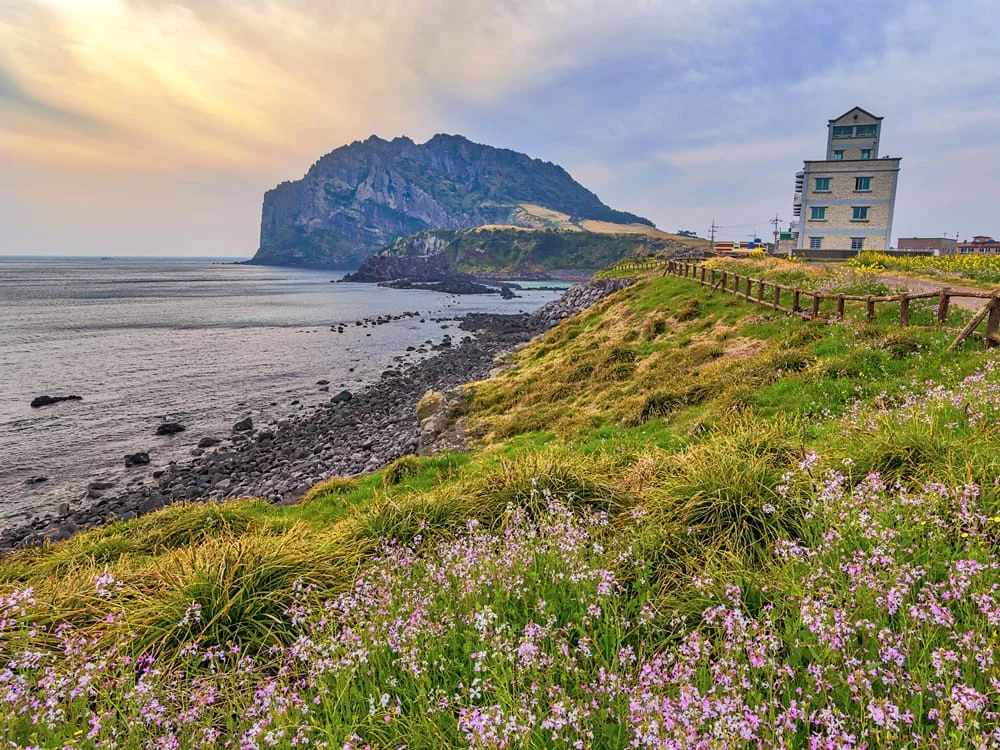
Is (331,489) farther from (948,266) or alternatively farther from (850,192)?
(850,192)

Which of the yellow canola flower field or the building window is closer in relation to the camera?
the yellow canola flower field

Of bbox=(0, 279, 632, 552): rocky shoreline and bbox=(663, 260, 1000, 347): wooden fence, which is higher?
bbox=(663, 260, 1000, 347): wooden fence

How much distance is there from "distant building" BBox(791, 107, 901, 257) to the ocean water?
42.7 metres

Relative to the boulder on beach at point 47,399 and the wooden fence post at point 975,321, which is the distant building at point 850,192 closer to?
the wooden fence post at point 975,321

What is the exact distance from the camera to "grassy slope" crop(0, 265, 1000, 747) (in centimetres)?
405

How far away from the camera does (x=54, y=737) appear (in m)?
3.63

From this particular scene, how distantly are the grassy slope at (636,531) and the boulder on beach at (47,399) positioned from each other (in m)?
31.2

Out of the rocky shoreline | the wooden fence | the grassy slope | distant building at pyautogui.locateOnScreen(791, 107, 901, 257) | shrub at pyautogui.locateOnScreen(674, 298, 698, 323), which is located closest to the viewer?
the grassy slope

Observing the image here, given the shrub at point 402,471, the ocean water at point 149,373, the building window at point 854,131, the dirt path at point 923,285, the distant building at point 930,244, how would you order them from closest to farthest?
1. the shrub at point 402,471
2. the dirt path at point 923,285
3. the ocean water at point 149,373
4. the building window at point 854,131
5. the distant building at point 930,244

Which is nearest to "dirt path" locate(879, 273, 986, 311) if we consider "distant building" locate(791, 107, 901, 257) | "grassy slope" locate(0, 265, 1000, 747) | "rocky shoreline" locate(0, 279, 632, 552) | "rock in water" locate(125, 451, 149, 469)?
"grassy slope" locate(0, 265, 1000, 747)

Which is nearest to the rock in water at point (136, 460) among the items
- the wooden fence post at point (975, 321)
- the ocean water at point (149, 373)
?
the ocean water at point (149, 373)

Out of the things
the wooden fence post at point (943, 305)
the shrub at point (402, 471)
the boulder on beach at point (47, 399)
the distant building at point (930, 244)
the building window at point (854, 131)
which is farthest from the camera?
the distant building at point (930, 244)

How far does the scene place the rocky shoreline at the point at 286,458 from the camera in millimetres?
18609

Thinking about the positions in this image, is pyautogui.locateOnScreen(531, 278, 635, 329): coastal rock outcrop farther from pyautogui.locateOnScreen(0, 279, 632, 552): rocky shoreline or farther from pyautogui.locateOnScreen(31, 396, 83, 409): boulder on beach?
pyautogui.locateOnScreen(31, 396, 83, 409): boulder on beach
